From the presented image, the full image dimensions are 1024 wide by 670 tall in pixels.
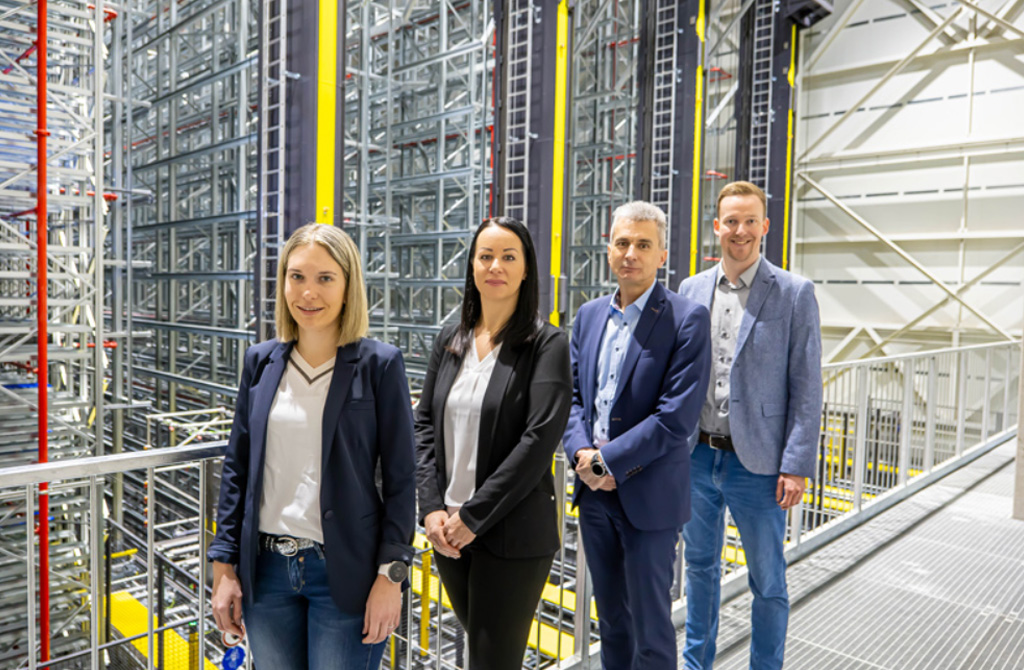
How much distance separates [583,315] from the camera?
2525 mm

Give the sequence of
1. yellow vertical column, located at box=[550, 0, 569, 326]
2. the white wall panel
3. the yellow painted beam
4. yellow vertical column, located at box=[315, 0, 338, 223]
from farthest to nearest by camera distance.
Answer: the white wall panel → the yellow painted beam → yellow vertical column, located at box=[550, 0, 569, 326] → yellow vertical column, located at box=[315, 0, 338, 223]

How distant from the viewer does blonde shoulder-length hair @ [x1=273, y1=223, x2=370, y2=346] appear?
1.77 metres

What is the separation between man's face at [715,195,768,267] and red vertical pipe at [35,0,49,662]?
601cm

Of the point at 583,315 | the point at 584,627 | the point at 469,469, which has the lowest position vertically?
the point at 584,627

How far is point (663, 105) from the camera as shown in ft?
29.8

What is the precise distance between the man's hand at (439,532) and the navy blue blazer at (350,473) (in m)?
0.16

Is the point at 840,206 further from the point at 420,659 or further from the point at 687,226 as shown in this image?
the point at 420,659

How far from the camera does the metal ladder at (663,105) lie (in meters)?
8.96

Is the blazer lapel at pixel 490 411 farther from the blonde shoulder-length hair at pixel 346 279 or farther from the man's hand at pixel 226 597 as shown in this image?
the man's hand at pixel 226 597

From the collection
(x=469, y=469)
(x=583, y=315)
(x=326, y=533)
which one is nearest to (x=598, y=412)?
(x=583, y=315)

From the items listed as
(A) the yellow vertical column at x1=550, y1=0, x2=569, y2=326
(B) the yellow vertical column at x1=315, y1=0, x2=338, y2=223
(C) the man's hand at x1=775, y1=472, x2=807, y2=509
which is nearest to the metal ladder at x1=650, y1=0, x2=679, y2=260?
(A) the yellow vertical column at x1=550, y1=0, x2=569, y2=326

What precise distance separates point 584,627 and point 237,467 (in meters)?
1.85

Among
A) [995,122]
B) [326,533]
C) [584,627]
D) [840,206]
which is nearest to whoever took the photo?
[326,533]

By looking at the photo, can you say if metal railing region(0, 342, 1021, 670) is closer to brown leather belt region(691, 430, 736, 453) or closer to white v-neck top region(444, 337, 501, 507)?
brown leather belt region(691, 430, 736, 453)
